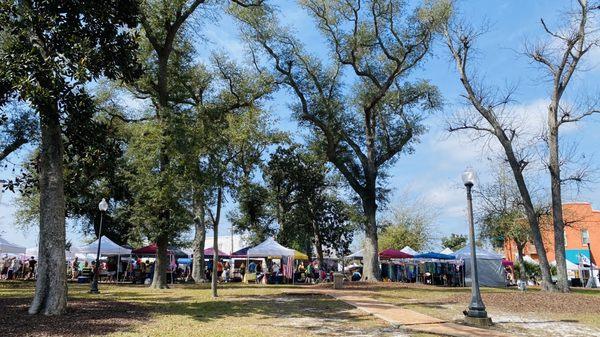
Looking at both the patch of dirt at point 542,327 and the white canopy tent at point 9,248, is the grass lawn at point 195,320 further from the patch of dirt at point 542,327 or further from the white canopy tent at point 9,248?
the white canopy tent at point 9,248

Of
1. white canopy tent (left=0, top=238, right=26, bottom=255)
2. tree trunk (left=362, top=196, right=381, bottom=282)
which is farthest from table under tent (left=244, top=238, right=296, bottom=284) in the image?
white canopy tent (left=0, top=238, right=26, bottom=255)

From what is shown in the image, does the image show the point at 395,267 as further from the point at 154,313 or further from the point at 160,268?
the point at 154,313

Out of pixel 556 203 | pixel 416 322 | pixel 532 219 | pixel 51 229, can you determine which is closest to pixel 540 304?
pixel 416 322

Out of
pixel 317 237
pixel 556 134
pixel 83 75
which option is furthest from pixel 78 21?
pixel 317 237

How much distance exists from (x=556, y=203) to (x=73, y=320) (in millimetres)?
19920

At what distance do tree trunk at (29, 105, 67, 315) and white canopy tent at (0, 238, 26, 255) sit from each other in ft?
60.9

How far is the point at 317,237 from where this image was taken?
38.3 m

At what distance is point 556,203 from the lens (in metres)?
21.2

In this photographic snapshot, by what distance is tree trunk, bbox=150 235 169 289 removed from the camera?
21.2 metres

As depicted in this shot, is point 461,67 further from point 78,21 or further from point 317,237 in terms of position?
point 317,237

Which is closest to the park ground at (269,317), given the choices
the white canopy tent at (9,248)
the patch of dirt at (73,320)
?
the patch of dirt at (73,320)

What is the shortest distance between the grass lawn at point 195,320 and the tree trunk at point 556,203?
12.3m

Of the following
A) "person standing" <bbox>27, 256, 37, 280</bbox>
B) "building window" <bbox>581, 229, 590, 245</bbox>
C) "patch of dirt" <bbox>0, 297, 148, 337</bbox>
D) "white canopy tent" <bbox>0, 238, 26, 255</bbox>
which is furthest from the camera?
"building window" <bbox>581, 229, 590, 245</bbox>

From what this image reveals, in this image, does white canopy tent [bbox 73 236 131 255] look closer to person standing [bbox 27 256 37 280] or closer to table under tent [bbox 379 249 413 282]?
person standing [bbox 27 256 37 280]
